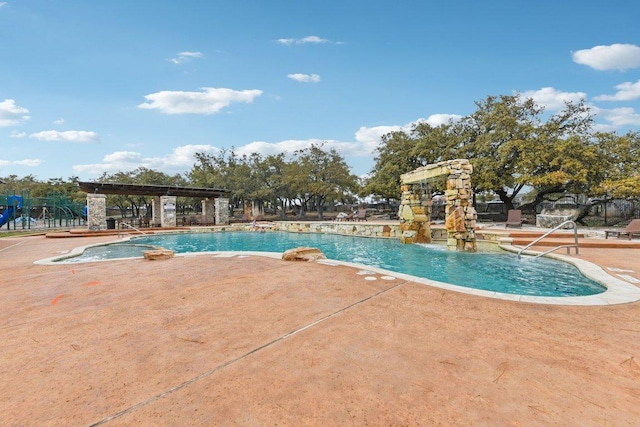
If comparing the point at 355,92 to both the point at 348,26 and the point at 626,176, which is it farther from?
the point at 626,176

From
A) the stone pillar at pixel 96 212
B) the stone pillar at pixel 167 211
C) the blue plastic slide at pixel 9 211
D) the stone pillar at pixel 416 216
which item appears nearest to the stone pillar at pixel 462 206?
the stone pillar at pixel 416 216

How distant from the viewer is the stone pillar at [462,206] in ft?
34.8

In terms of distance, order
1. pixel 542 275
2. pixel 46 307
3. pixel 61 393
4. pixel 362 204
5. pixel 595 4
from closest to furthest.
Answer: pixel 61 393 → pixel 46 307 → pixel 542 275 → pixel 595 4 → pixel 362 204

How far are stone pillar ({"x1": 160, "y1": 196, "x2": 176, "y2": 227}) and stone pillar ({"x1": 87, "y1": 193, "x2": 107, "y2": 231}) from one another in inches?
147

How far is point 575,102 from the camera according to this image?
18875 mm

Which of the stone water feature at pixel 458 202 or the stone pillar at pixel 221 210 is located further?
the stone pillar at pixel 221 210

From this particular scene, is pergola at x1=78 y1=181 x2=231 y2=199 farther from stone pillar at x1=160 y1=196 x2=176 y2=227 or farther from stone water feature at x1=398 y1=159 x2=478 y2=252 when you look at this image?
stone water feature at x1=398 y1=159 x2=478 y2=252

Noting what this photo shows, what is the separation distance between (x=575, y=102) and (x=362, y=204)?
846 inches

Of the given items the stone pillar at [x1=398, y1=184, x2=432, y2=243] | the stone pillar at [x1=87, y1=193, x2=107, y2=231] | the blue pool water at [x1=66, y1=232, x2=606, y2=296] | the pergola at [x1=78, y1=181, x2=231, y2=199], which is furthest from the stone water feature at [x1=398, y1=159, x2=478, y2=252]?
the stone pillar at [x1=87, y1=193, x2=107, y2=231]

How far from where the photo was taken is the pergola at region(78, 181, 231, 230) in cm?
1969

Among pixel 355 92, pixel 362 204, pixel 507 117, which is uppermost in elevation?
pixel 355 92

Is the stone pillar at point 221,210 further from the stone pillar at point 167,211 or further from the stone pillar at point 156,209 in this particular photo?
the stone pillar at point 156,209

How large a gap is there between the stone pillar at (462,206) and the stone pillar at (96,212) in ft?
70.5

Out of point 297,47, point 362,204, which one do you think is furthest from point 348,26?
point 362,204
